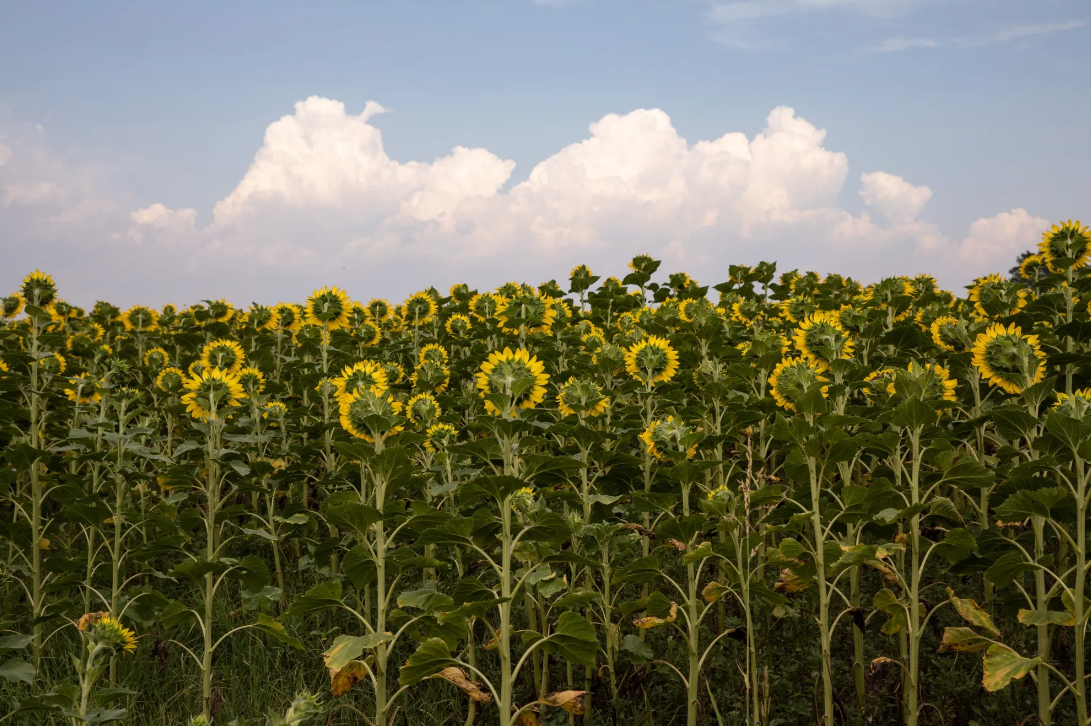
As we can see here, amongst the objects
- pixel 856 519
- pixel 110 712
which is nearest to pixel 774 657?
pixel 856 519

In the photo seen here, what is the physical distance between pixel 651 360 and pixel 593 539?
1.14 m

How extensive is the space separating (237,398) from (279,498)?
2.70m

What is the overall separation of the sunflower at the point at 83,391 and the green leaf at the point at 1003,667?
17.1 ft

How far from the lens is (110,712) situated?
10.4 ft

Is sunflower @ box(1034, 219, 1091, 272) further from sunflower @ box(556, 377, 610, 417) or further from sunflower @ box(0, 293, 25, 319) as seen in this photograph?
sunflower @ box(0, 293, 25, 319)

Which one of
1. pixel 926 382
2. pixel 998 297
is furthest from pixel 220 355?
pixel 998 297

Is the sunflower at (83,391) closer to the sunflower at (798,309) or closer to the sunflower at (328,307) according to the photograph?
the sunflower at (328,307)

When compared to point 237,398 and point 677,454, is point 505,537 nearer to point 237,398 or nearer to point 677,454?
point 677,454

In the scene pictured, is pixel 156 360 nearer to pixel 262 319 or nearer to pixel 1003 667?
pixel 262 319

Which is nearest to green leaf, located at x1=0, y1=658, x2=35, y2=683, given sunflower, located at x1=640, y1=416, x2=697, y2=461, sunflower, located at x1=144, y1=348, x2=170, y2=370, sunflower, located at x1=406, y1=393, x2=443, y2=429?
sunflower, located at x1=406, y1=393, x2=443, y2=429

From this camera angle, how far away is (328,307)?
20.6 ft

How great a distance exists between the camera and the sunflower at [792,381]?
4141 millimetres

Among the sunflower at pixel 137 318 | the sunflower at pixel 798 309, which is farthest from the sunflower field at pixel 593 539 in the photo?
the sunflower at pixel 137 318

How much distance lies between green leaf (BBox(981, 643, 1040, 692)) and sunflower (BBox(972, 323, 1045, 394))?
1552mm
